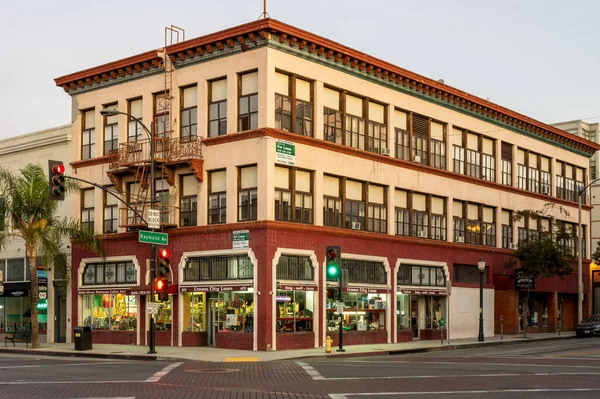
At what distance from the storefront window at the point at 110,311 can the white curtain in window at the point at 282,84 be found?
43.2 feet

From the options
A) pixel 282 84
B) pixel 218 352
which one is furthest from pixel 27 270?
pixel 282 84

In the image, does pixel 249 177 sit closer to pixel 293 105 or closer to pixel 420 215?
pixel 293 105

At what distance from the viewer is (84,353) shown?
36.5 meters

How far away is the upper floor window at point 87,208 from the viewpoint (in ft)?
153

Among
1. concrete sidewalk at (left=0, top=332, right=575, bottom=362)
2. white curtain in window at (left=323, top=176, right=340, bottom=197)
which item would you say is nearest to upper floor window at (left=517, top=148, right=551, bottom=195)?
concrete sidewalk at (left=0, top=332, right=575, bottom=362)

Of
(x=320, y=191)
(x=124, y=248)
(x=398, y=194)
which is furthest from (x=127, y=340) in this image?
(x=398, y=194)

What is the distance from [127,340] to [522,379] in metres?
25.4

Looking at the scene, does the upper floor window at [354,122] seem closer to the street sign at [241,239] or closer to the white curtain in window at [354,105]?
the white curtain in window at [354,105]

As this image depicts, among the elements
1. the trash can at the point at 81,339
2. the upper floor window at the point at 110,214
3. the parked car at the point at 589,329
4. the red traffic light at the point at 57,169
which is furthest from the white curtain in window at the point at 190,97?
the parked car at the point at 589,329

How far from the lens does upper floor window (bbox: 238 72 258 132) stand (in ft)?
129

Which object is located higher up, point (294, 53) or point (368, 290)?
point (294, 53)

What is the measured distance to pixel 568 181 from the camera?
64.6 m

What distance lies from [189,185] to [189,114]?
11.4 ft

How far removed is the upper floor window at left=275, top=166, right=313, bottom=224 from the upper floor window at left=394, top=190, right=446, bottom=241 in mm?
7583
